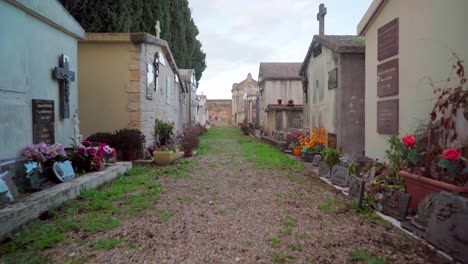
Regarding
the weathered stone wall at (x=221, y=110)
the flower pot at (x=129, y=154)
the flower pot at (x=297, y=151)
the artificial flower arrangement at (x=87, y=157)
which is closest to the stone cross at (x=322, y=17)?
the flower pot at (x=297, y=151)

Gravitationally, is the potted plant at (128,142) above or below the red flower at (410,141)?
below

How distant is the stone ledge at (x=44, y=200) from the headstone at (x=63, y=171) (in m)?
0.11

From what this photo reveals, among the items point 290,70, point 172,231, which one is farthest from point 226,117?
point 172,231

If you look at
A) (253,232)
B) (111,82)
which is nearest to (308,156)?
(253,232)

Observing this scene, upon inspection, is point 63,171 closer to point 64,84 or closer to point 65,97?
point 65,97

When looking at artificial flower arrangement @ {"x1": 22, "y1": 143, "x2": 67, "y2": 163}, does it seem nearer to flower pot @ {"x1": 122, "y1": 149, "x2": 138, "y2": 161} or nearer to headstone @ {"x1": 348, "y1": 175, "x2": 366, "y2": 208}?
flower pot @ {"x1": 122, "y1": 149, "x2": 138, "y2": 161}

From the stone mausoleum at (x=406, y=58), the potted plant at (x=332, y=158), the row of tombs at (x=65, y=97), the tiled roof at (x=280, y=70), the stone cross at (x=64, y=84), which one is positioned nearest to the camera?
the stone mausoleum at (x=406, y=58)

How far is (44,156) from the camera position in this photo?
186 inches

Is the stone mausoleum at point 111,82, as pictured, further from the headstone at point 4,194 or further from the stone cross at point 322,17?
the stone cross at point 322,17

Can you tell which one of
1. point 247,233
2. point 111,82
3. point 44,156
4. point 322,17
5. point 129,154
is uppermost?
point 322,17

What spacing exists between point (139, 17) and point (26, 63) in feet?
30.2

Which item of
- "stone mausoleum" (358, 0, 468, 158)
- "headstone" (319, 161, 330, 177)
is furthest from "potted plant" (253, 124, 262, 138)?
"stone mausoleum" (358, 0, 468, 158)

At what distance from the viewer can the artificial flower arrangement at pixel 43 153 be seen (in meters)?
4.60

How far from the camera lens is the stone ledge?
3.11 meters
